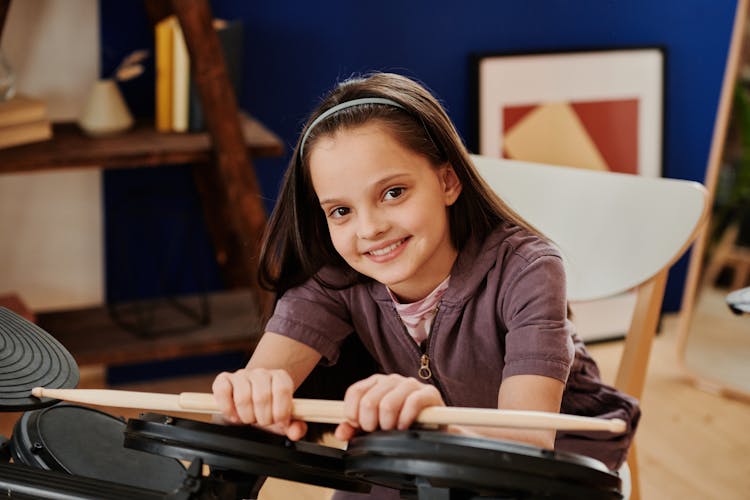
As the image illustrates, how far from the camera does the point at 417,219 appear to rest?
103cm

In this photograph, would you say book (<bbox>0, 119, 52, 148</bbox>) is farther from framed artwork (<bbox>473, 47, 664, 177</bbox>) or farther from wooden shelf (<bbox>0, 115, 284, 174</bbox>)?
framed artwork (<bbox>473, 47, 664, 177</bbox>)

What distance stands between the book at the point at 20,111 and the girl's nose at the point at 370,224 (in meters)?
1.14

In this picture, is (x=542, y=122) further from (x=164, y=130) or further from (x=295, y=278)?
(x=295, y=278)

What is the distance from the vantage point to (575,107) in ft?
8.66

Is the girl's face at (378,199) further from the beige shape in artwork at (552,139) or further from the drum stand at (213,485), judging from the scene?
the beige shape in artwork at (552,139)

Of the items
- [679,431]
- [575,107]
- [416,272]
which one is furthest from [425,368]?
[575,107]

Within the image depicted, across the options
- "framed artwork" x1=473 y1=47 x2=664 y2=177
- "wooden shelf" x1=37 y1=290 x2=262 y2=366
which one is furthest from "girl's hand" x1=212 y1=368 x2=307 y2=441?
"framed artwork" x1=473 y1=47 x2=664 y2=177

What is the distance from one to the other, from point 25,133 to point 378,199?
3.82 ft

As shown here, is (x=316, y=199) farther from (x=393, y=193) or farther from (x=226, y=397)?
(x=226, y=397)

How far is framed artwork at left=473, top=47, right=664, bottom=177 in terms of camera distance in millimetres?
2568

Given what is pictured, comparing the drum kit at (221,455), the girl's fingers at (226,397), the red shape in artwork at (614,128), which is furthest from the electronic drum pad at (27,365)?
the red shape in artwork at (614,128)

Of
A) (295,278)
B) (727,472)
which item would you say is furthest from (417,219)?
(727,472)

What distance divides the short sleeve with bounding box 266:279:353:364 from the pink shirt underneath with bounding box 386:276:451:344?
7 centimetres

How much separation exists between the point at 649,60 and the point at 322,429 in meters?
1.86
